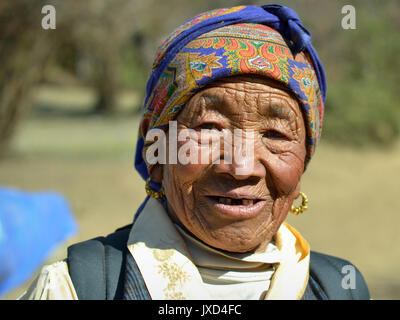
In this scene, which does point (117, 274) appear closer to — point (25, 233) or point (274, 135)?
point (274, 135)

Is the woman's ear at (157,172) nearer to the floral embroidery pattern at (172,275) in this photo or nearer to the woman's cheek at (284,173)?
the floral embroidery pattern at (172,275)

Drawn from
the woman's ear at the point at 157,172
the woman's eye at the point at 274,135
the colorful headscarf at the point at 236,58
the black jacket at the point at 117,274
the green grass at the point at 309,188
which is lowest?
the green grass at the point at 309,188

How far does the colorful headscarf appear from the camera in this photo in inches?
65.9

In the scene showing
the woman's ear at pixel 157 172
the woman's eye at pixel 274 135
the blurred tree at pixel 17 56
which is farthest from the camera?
the blurred tree at pixel 17 56

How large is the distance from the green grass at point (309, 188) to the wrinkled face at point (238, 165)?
3592 mm

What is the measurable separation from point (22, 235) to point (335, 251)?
3736 mm

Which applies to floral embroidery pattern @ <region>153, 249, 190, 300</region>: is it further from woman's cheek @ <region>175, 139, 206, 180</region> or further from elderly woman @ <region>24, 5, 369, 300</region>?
woman's cheek @ <region>175, 139, 206, 180</region>

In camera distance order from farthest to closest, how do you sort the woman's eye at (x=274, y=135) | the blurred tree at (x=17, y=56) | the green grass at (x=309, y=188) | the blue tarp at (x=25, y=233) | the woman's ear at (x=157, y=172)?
the blurred tree at (x=17, y=56) < the green grass at (x=309, y=188) < the blue tarp at (x=25, y=233) < the woman's ear at (x=157, y=172) < the woman's eye at (x=274, y=135)

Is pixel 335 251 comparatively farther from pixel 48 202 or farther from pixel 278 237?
pixel 278 237

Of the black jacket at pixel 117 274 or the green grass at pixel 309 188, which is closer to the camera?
the black jacket at pixel 117 274

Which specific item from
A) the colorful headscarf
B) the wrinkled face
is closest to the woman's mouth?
the wrinkled face

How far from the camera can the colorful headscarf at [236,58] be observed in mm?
1675

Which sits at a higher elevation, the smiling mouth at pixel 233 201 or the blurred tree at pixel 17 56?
the blurred tree at pixel 17 56

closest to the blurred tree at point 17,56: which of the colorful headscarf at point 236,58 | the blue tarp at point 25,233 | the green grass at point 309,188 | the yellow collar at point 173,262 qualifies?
the green grass at point 309,188
